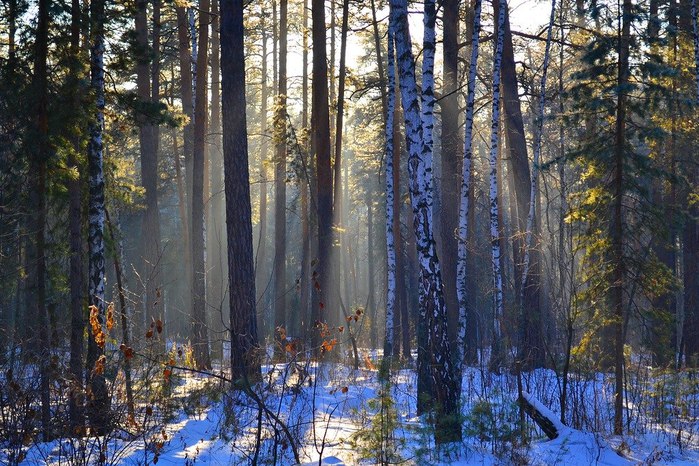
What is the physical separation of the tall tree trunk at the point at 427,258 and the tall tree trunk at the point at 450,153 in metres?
9.03

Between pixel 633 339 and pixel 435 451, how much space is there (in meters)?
36.5

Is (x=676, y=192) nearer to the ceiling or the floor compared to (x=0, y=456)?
nearer to the ceiling

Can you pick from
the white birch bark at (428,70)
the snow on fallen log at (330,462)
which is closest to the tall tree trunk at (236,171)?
the white birch bark at (428,70)

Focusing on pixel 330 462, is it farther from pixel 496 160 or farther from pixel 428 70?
pixel 496 160

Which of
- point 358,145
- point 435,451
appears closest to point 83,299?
point 435,451

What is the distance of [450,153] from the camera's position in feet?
64.7

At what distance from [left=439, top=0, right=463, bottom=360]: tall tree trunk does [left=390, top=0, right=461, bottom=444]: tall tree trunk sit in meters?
9.03

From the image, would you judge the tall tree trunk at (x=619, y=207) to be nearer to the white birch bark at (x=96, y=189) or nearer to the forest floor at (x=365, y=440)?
the forest floor at (x=365, y=440)

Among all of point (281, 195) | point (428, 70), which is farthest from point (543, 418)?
point (281, 195)

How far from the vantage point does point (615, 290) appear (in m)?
11.4

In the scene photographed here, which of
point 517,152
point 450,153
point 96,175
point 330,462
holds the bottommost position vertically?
point 330,462

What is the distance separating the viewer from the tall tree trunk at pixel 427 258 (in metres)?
8.87

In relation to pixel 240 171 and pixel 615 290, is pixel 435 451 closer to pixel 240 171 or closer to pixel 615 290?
pixel 615 290

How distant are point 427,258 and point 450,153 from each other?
1114cm
